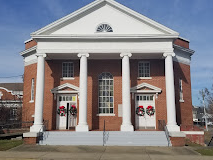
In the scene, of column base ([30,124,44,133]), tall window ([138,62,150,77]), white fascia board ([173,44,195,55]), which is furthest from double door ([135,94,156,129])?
column base ([30,124,44,133])

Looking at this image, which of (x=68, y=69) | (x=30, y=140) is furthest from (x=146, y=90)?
(x=30, y=140)

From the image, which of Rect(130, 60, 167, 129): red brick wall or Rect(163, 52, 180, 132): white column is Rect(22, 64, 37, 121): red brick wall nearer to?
Rect(130, 60, 167, 129): red brick wall

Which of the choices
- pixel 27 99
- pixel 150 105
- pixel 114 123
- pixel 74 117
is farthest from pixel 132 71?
pixel 27 99

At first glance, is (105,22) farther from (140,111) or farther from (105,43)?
(140,111)

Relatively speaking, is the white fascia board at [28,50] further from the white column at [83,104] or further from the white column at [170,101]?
the white column at [170,101]

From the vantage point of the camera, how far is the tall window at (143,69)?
20.9 m

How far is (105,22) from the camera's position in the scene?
63.2ft

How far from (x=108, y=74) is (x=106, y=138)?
6794 millimetres

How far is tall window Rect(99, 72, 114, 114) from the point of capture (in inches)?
799

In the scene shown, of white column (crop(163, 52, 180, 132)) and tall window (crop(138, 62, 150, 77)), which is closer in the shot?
white column (crop(163, 52, 180, 132))

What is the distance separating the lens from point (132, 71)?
20734mm

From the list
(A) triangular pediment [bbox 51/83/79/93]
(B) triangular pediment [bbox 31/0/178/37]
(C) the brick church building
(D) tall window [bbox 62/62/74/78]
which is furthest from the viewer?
(D) tall window [bbox 62/62/74/78]

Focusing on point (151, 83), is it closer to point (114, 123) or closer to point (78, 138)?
point (114, 123)

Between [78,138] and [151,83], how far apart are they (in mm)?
8305
